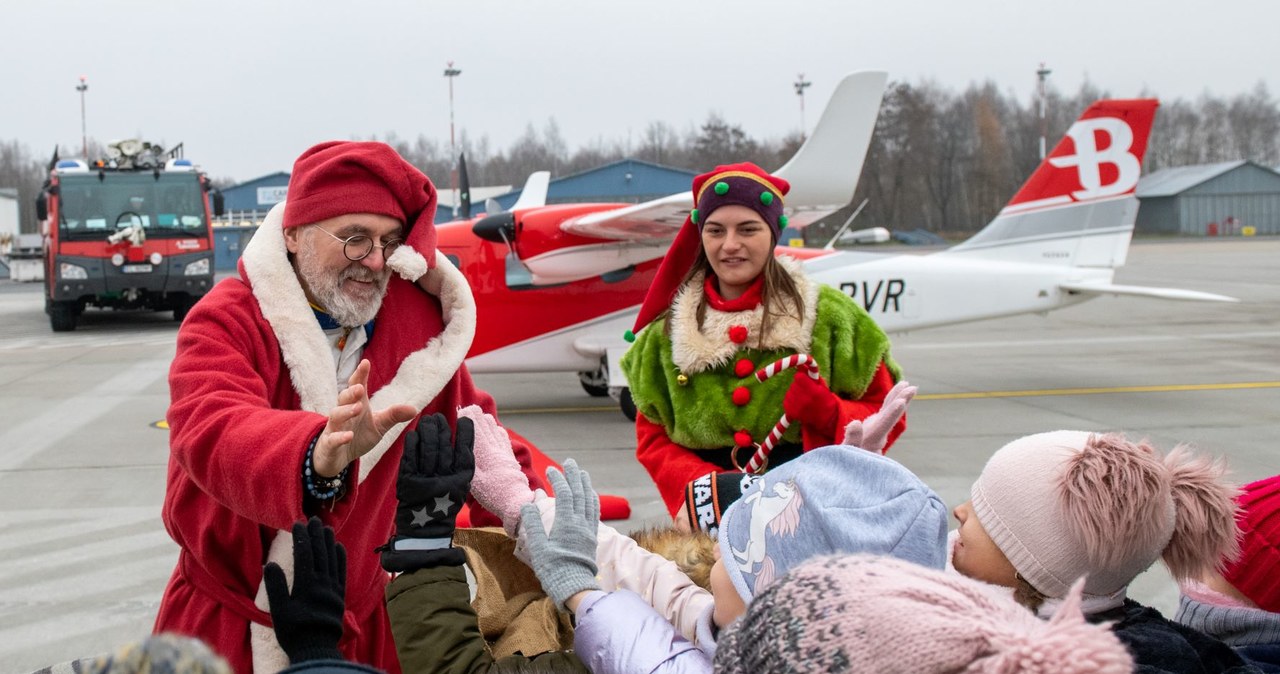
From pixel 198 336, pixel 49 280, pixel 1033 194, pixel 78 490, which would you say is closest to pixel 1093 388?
pixel 1033 194

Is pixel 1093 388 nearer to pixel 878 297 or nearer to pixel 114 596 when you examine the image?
pixel 878 297

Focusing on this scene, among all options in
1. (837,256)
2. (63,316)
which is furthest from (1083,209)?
(63,316)

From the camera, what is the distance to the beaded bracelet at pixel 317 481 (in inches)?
66.1

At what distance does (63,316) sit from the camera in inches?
683

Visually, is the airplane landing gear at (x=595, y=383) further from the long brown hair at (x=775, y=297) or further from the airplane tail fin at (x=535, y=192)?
the long brown hair at (x=775, y=297)

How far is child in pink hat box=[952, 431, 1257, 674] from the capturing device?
1.75 metres

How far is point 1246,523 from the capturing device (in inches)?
79.2

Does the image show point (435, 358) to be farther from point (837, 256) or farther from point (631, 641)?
point (837, 256)

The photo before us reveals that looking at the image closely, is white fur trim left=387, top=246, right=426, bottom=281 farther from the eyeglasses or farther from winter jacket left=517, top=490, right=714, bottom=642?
winter jacket left=517, top=490, right=714, bottom=642

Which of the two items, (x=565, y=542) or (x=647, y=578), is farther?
(x=647, y=578)

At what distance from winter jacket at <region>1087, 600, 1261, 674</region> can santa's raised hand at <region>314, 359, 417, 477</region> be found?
1180 millimetres

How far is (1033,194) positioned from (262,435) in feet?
34.3

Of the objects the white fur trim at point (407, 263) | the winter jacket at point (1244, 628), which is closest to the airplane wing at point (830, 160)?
the white fur trim at point (407, 263)

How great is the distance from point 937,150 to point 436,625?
2919 inches
